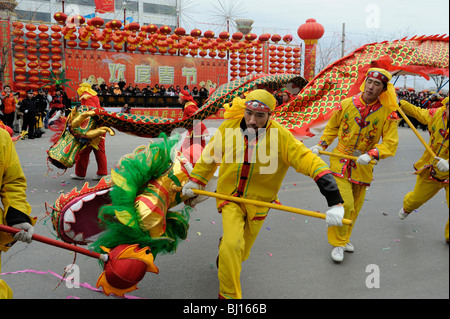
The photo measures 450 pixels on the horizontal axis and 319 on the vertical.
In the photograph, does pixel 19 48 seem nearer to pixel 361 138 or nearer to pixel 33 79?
pixel 33 79

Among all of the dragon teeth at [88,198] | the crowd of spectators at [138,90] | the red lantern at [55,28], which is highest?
the red lantern at [55,28]

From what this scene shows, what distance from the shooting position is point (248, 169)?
2588 mm

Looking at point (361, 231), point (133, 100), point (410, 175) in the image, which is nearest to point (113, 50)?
point (133, 100)

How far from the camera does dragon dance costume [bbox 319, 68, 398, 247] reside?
3404mm

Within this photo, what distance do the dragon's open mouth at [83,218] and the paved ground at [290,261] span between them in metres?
0.15

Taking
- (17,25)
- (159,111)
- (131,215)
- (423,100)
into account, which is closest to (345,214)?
(131,215)

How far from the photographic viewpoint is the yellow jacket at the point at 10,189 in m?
2.09

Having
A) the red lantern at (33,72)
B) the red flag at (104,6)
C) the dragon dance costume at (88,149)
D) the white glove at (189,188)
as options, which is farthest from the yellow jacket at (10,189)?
the red flag at (104,6)

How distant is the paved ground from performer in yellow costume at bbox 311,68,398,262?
313 mm

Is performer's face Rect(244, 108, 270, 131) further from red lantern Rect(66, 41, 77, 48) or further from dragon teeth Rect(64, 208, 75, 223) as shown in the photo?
red lantern Rect(66, 41, 77, 48)

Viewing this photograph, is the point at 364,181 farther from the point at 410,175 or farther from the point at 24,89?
the point at 24,89

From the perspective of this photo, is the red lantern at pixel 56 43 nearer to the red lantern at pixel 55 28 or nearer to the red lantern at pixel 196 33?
the red lantern at pixel 55 28

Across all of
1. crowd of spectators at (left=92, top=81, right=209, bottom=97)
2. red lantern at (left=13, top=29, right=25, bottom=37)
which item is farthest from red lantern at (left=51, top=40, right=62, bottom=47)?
crowd of spectators at (left=92, top=81, right=209, bottom=97)

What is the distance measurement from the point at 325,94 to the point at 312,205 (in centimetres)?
157
